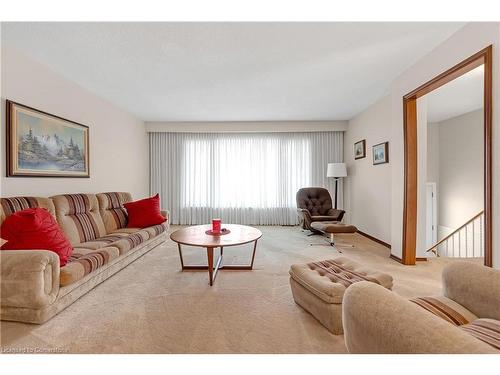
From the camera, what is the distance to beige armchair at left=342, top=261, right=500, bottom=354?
0.68 metres

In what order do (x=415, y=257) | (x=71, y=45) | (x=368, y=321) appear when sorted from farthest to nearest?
(x=415, y=257)
(x=71, y=45)
(x=368, y=321)

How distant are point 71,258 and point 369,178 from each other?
4.53 meters

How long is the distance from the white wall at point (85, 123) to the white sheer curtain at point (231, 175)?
2.10 feet

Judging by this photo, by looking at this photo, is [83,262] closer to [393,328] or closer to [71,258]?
[71,258]

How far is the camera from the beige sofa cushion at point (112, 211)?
3.40 m

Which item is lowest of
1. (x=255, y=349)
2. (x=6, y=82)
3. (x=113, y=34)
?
(x=255, y=349)

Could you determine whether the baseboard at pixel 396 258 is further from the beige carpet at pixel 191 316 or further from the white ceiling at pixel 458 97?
the white ceiling at pixel 458 97

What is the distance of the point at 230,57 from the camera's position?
8.42 feet

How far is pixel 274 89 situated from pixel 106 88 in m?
2.48

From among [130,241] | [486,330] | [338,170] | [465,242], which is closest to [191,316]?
[130,241]

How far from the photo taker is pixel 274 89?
3490mm

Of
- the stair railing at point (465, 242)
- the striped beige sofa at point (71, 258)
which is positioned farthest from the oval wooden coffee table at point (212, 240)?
the stair railing at point (465, 242)

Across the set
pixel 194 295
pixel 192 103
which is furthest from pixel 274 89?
pixel 194 295

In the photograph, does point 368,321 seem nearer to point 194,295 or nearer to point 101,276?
point 194,295
